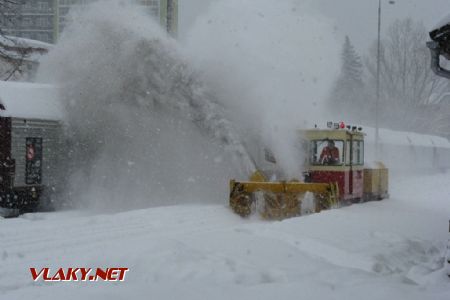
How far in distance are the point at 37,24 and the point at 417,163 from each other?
59889 millimetres

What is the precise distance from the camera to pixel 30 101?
56.3 feet

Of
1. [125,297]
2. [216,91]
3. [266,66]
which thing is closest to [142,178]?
[216,91]

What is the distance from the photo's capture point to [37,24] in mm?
81125

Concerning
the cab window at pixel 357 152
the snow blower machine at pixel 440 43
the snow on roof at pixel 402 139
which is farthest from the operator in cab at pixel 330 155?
the snow on roof at pixel 402 139

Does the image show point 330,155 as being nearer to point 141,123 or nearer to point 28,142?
point 141,123

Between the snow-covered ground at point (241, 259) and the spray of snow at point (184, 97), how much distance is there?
197 inches

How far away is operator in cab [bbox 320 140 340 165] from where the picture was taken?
557 inches

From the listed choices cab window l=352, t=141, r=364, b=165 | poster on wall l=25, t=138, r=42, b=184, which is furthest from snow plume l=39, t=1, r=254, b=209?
cab window l=352, t=141, r=364, b=165

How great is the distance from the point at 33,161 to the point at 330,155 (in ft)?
28.6

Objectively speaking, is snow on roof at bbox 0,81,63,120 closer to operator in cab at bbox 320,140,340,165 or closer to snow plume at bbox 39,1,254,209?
snow plume at bbox 39,1,254,209

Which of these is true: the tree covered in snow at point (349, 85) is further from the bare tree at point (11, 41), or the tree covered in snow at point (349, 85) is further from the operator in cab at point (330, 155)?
the operator in cab at point (330, 155)

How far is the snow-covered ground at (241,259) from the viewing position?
18.4 feet

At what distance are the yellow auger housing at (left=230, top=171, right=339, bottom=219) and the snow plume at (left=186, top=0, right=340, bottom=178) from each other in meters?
1.91

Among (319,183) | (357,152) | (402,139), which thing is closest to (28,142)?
(319,183)
